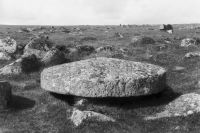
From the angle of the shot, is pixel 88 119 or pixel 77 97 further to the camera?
pixel 77 97

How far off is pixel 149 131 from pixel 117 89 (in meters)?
4.21

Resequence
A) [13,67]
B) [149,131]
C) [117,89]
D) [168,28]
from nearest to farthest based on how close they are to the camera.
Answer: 1. [149,131]
2. [117,89]
3. [13,67]
4. [168,28]

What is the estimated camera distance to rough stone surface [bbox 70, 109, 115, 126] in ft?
66.6

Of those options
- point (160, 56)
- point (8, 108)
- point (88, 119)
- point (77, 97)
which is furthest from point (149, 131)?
point (160, 56)

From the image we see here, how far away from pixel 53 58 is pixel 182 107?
16.5 m

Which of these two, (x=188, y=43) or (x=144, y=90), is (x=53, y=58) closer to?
(x=144, y=90)

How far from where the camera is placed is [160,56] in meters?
37.8

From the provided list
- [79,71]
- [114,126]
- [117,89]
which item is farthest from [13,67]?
[114,126]

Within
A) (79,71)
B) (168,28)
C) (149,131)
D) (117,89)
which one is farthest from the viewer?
(168,28)

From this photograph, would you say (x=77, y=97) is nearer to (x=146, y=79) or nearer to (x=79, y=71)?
(x=79, y=71)

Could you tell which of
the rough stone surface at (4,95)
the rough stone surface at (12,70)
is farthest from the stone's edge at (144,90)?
the rough stone surface at (12,70)

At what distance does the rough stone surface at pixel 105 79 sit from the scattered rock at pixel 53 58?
934 centimetres

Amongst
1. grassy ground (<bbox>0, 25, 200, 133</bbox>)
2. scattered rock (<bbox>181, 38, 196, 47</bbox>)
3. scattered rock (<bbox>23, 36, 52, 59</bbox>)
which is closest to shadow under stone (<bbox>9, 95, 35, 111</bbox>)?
grassy ground (<bbox>0, 25, 200, 133</bbox>)

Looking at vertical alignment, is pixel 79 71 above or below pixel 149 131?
above
